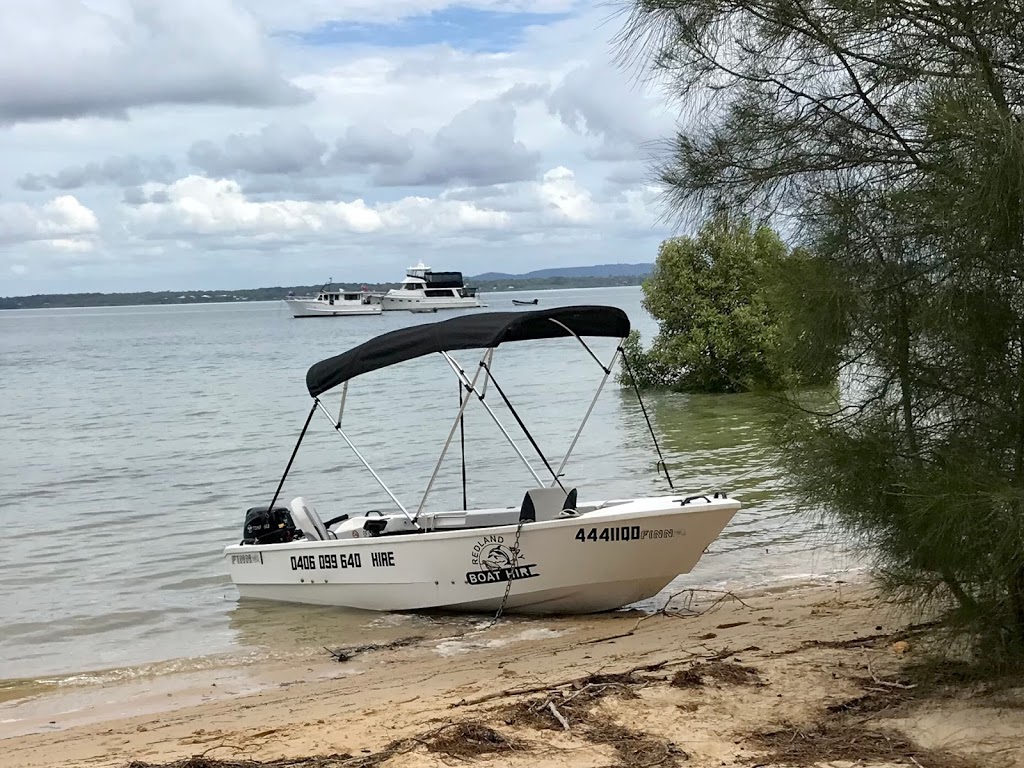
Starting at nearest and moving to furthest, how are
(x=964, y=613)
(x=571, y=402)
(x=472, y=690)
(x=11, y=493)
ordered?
1. (x=964, y=613)
2. (x=472, y=690)
3. (x=11, y=493)
4. (x=571, y=402)

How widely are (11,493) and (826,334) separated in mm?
19711

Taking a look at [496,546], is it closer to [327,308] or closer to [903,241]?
[903,241]

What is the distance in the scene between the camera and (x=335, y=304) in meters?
116

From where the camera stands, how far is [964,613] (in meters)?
6.07

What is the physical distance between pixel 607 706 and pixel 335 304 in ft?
367

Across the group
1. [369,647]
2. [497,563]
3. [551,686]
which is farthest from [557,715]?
[369,647]

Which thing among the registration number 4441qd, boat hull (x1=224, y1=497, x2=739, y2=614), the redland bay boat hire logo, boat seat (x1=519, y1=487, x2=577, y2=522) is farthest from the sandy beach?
boat seat (x1=519, y1=487, x2=577, y2=522)

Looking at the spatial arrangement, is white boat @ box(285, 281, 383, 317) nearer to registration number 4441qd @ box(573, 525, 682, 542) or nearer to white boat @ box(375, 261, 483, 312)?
white boat @ box(375, 261, 483, 312)

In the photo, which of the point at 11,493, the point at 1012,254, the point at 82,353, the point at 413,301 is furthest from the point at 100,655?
the point at 413,301

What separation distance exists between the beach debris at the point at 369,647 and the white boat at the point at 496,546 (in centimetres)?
69

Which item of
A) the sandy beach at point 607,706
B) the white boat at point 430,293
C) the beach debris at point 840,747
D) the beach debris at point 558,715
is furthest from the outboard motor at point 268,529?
the white boat at point 430,293

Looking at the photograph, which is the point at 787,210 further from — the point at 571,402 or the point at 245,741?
the point at 571,402

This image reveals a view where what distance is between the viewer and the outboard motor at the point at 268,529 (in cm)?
1230

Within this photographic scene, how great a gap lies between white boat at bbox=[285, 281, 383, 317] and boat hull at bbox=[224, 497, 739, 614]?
100354 mm
